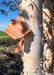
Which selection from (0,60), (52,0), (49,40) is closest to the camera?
(49,40)

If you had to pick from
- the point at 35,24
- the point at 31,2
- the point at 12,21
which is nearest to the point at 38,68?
the point at 35,24

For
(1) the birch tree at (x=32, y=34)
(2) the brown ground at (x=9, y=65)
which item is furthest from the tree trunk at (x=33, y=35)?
(2) the brown ground at (x=9, y=65)

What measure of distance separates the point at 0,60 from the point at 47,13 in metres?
7.26

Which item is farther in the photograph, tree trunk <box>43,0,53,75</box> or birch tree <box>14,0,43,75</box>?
tree trunk <box>43,0,53,75</box>

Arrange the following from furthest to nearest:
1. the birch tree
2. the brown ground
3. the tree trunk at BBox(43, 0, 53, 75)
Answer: the brown ground < the tree trunk at BBox(43, 0, 53, 75) < the birch tree

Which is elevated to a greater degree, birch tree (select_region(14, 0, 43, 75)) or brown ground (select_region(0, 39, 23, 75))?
birch tree (select_region(14, 0, 43, 75))

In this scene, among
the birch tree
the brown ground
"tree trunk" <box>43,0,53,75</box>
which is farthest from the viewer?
the brown ground

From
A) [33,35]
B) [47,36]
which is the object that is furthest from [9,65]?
[33,35]

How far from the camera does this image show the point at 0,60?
9.45 m

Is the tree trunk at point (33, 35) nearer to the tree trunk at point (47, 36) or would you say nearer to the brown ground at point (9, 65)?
the tree trunk at point (47, 36)

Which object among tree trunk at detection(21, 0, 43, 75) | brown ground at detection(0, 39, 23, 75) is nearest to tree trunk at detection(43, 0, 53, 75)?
tree trunk at detection(21, 0, 43, 75)

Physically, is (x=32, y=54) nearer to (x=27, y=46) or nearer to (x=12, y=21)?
(x=27, y=46)

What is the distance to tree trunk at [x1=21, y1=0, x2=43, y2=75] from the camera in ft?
4.02

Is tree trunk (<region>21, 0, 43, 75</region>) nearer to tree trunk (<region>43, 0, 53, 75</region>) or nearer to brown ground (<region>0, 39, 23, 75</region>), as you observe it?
tree trunk (<region>43, 0, 53, 75</region>)
